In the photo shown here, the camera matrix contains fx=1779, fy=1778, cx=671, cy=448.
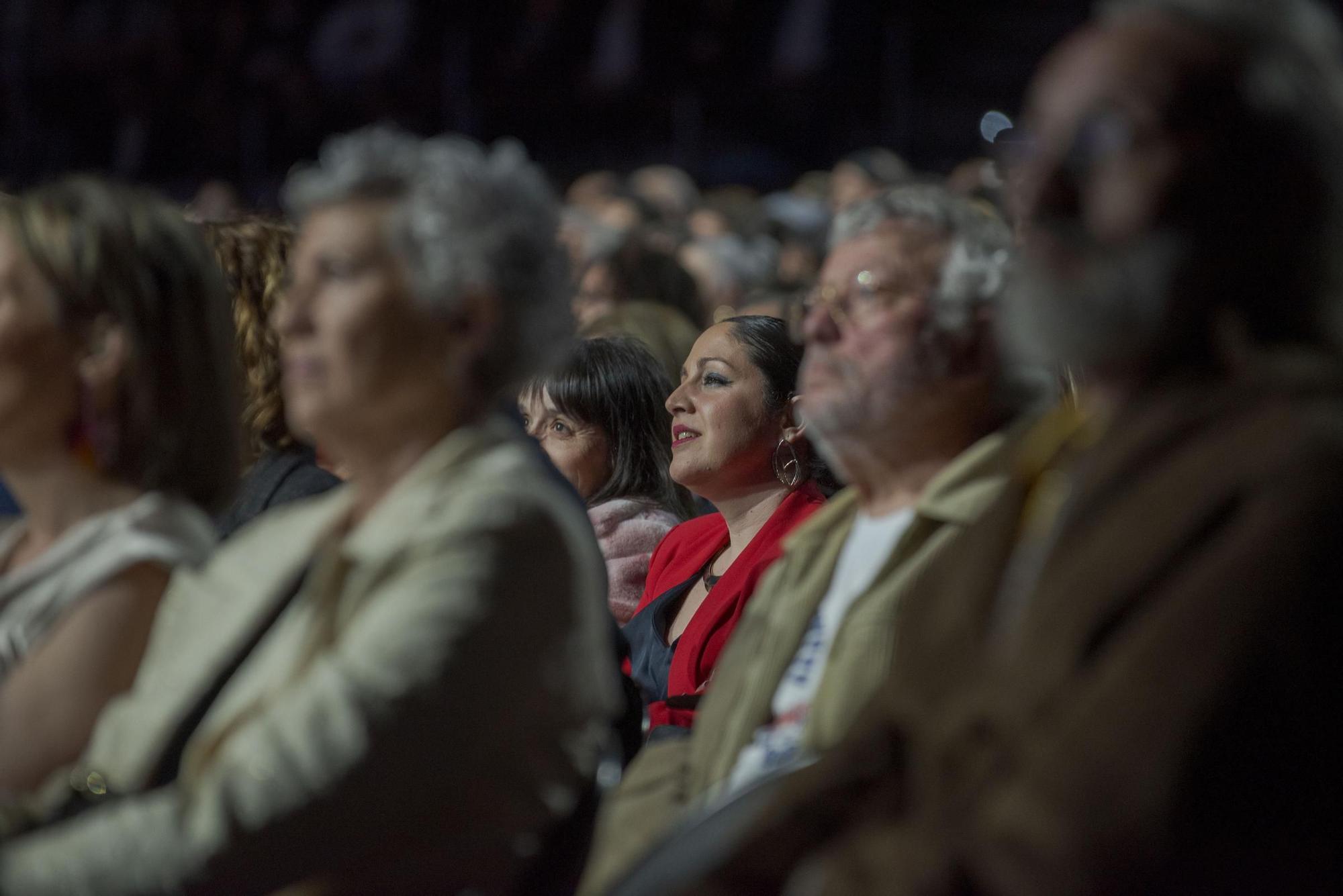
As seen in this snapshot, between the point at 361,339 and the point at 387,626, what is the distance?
13.8 inches

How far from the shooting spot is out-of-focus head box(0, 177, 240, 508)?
2348mm

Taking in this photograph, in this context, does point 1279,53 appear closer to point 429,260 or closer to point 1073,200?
point 1073,200

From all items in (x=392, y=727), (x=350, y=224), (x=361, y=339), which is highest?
(x=350, y=224)

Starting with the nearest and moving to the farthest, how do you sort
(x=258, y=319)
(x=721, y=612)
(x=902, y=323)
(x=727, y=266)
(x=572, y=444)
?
1. (x=902, y=323)
2. (x=721, y=612)
3. (x=258, y=319)
4. (x=572, y=444)
5. (x=727, y=266)

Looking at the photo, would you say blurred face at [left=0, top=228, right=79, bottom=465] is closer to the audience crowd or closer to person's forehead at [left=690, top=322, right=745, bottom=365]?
the audience crowd

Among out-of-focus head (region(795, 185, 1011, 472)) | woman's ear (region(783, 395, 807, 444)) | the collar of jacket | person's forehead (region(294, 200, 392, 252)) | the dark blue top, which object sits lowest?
the dark blue top

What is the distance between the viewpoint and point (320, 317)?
2.06 meters

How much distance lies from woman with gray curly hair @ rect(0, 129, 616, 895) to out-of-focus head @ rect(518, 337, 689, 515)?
74.1 inches

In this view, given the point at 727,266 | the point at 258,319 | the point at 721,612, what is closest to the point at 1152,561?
the point at 721,612

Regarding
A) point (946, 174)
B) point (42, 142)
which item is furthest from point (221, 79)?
point (946, 174)

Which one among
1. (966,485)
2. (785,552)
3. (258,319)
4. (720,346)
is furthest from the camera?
(720,346)

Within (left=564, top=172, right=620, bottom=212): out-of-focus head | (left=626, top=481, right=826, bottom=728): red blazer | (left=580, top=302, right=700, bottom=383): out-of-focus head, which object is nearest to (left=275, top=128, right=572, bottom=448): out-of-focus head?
(left=626, top=481, right=826, bottom=728): red blazer

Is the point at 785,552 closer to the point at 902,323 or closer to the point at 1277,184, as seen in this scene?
the point at 902,323

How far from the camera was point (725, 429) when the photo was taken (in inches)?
142
